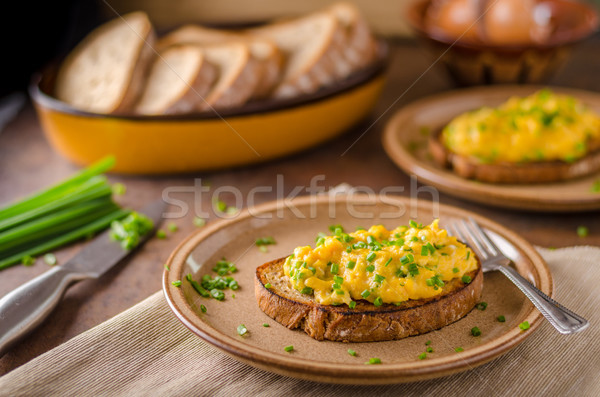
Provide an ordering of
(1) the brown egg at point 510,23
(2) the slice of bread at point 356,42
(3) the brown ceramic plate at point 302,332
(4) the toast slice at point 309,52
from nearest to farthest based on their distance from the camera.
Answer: (3) the brown ceramic plate at point 302,332
(4) the toast slice at point 309,52
(2) the slice of bread at point 356,42
(1) the brown egg at point 510,23

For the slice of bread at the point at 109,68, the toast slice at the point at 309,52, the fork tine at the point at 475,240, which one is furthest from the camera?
the toast slice at the point at 309,52

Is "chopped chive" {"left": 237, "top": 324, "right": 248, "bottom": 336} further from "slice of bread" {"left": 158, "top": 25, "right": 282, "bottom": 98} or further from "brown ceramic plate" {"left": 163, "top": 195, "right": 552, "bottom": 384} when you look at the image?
"slice of bread" {"left": 158, "top": 25, "right": 282, "bottom": 98}

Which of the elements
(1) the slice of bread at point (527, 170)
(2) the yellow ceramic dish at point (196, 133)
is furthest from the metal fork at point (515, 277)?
(2) the yellow ceramic dish at point (196, 133)

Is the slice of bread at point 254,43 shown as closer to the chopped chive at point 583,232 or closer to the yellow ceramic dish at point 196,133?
the yellow ceramic dish at point 196,133

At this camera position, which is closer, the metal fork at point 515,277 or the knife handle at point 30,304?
the metal fork at point 515,277

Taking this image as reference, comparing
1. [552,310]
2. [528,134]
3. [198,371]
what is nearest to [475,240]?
[552,310]

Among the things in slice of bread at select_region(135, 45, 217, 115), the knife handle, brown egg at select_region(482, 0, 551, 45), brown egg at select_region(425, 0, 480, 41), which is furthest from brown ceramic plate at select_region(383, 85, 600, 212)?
the knife handle

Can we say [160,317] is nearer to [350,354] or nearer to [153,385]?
[153,385]
